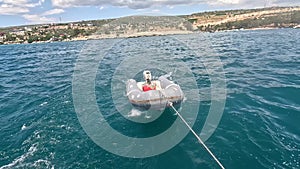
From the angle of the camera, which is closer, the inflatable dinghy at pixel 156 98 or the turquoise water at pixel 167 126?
the turquoise water at pixel 167 126

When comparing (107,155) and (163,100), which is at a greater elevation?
(163,100)

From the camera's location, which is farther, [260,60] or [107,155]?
[260,60]

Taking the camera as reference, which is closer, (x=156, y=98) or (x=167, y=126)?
(x=167, y=126)

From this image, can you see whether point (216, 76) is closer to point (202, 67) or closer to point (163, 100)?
point (202, 67)

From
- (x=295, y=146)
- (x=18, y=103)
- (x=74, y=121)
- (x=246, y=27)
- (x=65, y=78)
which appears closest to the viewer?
(x=295, y=146)

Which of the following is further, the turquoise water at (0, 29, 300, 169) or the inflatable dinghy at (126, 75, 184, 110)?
the inflatable dinghy at (126, 75, 184, 110)

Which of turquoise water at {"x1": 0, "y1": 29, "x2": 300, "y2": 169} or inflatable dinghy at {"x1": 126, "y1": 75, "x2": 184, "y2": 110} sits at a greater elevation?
inflatable dinghy at {"x1": 126, "y1": 75, "x2": 184, "y2": 110}

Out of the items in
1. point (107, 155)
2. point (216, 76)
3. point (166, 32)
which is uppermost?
point (166, 32)

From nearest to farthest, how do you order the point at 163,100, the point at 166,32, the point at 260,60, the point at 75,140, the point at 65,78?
the point at 75,140 < the point at 163,100 < the point at 65,78 < the point at 260,60 < the point at 166,32

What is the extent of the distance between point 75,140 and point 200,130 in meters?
6.94

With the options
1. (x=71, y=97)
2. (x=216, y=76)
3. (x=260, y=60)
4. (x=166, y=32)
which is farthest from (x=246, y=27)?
(x=71, y=97)

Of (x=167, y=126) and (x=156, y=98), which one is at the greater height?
(x=156, y=98)

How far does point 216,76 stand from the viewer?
948 inches

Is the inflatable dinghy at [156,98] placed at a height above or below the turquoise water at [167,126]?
above
